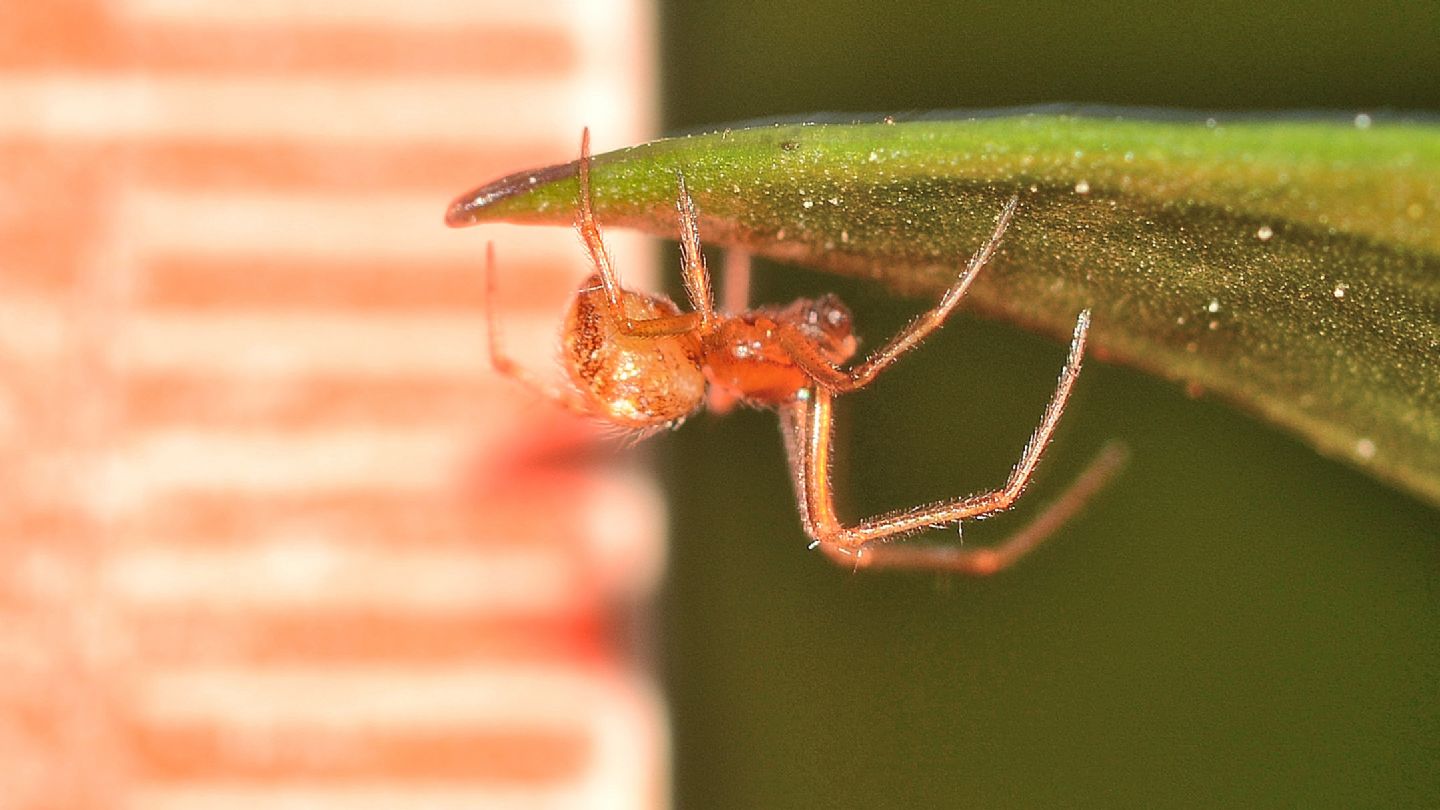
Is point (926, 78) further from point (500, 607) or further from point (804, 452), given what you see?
point (500, 607)

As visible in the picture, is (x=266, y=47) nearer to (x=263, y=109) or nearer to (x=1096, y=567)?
(x=263, y=109)

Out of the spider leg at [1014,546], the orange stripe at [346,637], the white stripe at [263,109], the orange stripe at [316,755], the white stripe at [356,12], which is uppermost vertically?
the white stripe at [356,12]

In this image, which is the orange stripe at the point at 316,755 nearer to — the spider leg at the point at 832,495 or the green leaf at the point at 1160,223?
the spider leg at the point at 832,495

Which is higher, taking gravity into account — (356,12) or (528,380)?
(356,12)

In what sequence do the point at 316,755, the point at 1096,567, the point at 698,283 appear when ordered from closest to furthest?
the point at 698,283 → the point at 1096,567 → the point at 316,755

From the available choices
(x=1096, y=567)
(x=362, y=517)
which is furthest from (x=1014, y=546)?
(x=362, y=517)

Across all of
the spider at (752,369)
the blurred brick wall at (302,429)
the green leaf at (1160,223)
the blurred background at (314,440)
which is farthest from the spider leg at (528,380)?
the blurred brick wall at (302,429)

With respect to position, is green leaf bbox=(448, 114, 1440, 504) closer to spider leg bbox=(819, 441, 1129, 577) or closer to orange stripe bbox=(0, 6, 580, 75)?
spider leg bbox=(819, 441, 1129, 577)
